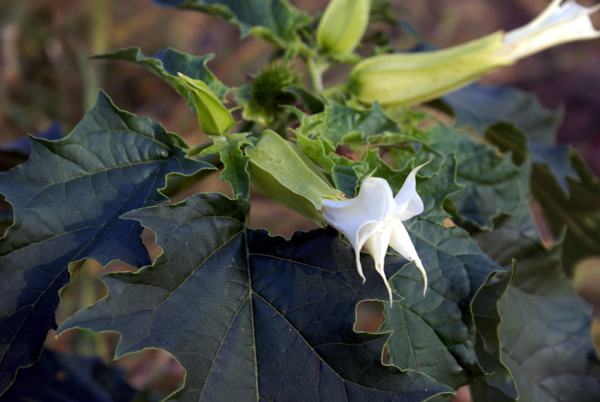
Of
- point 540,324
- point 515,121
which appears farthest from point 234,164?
point 515,121

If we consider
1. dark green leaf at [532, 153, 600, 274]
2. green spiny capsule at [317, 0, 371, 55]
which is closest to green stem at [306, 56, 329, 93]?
green spiny capsule at [317, 0, 371, 55]

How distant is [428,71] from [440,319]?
48 centimetres

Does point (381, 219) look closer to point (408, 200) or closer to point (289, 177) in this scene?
point (408, 200)

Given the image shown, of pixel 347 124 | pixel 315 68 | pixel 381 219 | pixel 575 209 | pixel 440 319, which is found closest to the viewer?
pixel 381 219

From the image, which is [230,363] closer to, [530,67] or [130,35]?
[130,35]

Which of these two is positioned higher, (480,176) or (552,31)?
(552,31)

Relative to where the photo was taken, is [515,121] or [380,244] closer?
[380,244]

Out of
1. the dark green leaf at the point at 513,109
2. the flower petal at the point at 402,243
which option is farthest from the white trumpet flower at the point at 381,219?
the dark green leaf at the point at 513,109

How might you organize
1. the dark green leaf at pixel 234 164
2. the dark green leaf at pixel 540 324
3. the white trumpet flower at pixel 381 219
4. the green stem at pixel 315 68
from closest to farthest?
the white trumpet flower at pixel 381 219 < the dark green leaf at pixel 234 164 < the dark green leaf at pixel 540 324 < the green stem at pixel 315 68

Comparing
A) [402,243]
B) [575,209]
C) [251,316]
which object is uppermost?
[402,243]

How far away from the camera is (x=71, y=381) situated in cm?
106

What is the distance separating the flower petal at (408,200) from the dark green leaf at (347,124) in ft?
0.61

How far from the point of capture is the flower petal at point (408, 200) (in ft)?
1.54

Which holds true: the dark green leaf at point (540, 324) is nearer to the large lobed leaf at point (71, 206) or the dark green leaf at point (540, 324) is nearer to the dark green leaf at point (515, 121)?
the dark green leaf at point (515, 121)
